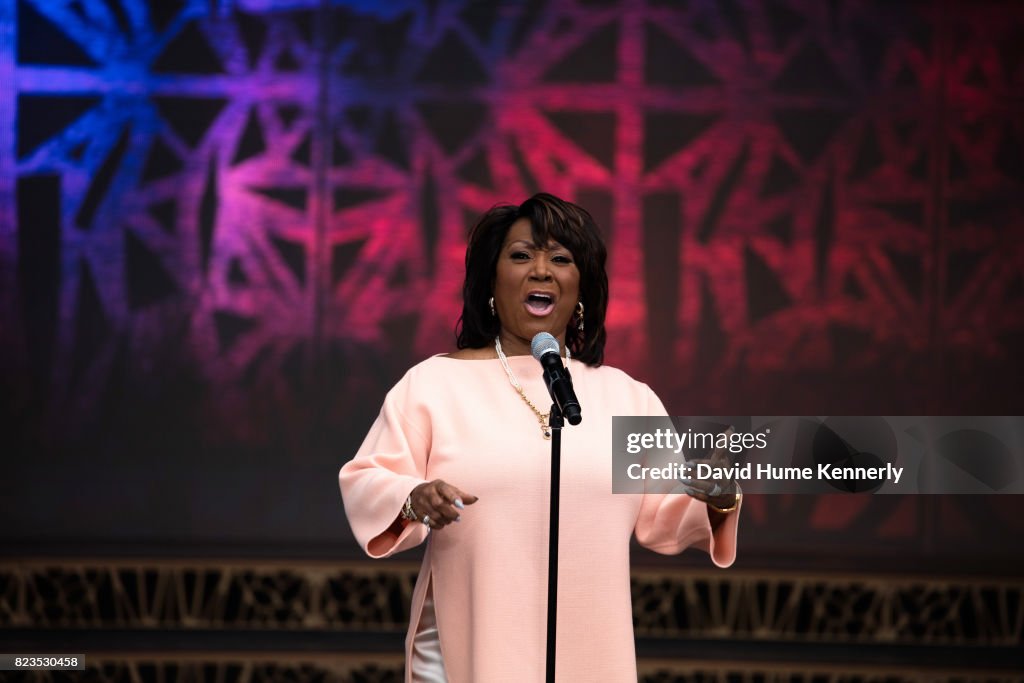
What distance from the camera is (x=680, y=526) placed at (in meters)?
2.10

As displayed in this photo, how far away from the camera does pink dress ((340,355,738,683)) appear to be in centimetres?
196

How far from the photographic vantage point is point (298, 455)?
4.86 m

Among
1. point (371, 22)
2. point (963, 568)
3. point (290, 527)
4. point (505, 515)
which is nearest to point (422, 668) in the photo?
point (505, 515)

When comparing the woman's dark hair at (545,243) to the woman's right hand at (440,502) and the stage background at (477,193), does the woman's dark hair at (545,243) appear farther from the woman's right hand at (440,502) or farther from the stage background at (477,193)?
the stage background at (477,193)

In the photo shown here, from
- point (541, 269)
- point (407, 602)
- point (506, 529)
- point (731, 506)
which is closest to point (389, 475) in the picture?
point (506, 529)

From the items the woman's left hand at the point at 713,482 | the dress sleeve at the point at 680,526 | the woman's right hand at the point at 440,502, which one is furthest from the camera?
the dress sleeve at the point at 680,526

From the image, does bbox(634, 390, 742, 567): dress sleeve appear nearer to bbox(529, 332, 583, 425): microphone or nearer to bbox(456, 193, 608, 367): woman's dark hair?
bbox(456, 193, 608, 367): woman's dark hair

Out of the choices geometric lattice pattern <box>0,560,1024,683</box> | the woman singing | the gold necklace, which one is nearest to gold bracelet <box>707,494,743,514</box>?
the woman singing

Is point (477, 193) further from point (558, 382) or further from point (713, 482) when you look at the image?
point (558, 382)

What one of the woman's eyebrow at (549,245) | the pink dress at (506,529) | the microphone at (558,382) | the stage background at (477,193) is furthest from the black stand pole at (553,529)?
the stage background at (477,193)

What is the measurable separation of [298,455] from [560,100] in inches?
71.6

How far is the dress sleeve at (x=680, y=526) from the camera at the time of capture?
205 centimetres

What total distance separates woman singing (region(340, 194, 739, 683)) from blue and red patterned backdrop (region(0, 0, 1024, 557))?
281 cm

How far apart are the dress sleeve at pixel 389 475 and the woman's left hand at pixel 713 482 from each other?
0.44 metres
